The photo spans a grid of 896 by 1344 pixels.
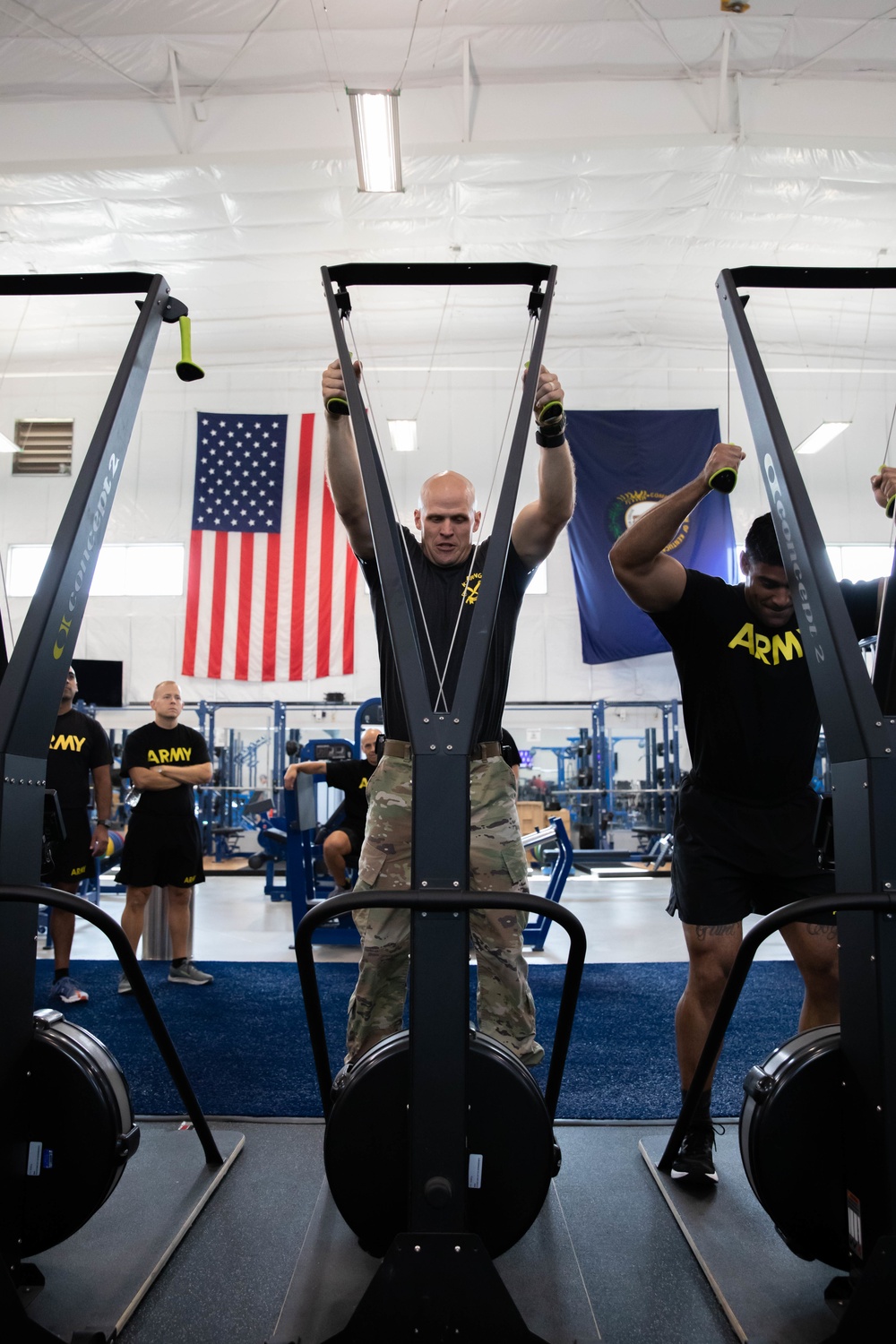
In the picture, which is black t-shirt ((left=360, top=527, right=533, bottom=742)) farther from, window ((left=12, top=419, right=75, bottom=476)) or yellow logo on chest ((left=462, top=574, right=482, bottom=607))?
window ((left=12, top=419, right=75, bottom=476))

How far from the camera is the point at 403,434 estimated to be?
1034cm

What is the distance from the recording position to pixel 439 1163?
4.81ft

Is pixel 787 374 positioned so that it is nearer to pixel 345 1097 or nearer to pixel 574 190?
pixel 574 190

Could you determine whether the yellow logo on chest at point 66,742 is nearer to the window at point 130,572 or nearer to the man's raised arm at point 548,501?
the man's raised arm at point 548,501

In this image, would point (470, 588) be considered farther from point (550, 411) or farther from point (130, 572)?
point (130, 572)

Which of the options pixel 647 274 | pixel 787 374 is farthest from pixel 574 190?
pixel 787 374

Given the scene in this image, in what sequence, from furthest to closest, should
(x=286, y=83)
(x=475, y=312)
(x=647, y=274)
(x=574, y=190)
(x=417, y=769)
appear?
(x=475, y=312)
(x=647, y=274)
(x=574, y=190)
(x=286, y=83)
(x=417, y=769)

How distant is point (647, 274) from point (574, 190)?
2.06 meters

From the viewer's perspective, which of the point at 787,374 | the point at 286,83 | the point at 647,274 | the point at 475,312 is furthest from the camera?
the point at 787,374

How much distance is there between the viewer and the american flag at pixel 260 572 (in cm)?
1085

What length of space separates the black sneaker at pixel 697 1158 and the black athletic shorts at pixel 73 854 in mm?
3104

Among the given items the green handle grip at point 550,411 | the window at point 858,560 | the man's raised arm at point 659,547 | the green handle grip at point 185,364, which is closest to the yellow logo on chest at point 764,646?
the man's raised arm at point 659,547

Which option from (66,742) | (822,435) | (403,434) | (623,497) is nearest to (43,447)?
(403,434)

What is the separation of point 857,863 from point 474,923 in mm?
956
